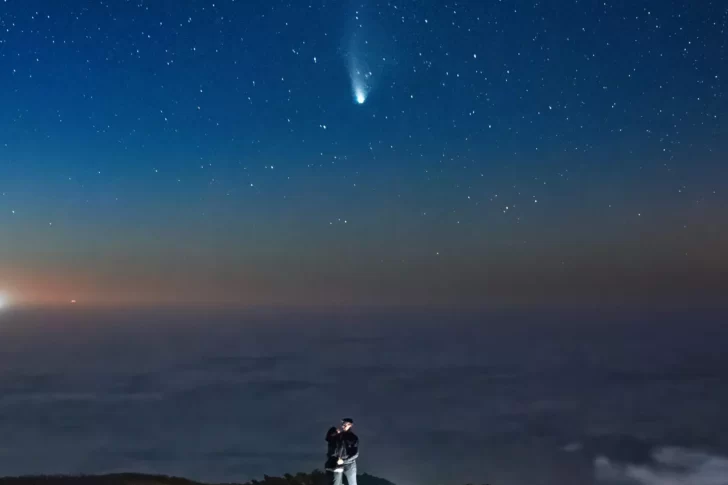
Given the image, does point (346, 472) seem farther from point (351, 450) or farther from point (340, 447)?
point (340, 447)

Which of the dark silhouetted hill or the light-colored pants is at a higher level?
the dark silhouetted hill

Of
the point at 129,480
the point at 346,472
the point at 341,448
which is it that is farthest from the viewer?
the point at 129,480

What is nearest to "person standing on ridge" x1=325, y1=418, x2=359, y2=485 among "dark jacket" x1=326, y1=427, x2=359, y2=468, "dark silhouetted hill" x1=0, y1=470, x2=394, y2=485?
"dark jacket" x1=326, y1=427, x2=359, y2=468

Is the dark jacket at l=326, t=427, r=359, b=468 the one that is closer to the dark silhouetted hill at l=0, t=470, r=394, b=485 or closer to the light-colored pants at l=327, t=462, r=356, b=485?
the light-colored pants at l=327, t=462, r=356, b=485

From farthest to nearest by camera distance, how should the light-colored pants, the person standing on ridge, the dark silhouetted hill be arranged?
the dark silhouetted hill, the light-colored pants, the person standing on ridge

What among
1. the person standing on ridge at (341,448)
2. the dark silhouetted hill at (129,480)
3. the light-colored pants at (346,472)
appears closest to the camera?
the person standing on ridge at (341,448)

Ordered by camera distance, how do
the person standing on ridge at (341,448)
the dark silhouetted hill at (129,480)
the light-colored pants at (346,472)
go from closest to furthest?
Answer: the person standing on ridge at (341,448) < the light-colored pants at (346,472) < the dark silhouetted hill at (129,480)

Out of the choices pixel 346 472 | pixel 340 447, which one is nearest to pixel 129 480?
pixel 346 472

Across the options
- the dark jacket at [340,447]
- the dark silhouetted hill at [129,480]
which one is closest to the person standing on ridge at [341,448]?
the dark jacket at [340,447]

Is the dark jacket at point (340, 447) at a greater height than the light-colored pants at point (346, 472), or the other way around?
the dark jacket at point (340, 447)

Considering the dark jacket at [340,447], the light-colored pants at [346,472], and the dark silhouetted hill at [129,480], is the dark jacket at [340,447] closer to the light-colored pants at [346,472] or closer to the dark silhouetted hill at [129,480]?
the light-colored pants at [346,472]

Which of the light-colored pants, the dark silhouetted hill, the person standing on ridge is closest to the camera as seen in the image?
the person standing on ridge

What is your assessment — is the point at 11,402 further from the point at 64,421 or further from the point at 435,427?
the point at 435,427
